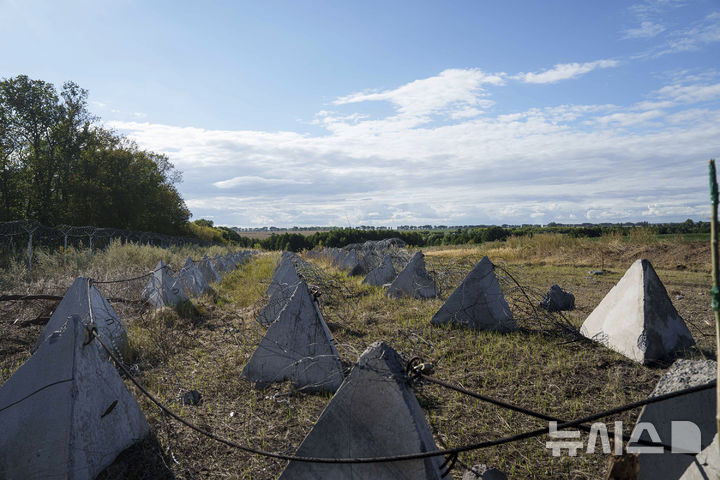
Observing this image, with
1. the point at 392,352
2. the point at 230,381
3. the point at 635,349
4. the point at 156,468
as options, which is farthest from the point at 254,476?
the point at 635,349

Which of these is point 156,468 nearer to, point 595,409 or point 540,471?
point 540,471

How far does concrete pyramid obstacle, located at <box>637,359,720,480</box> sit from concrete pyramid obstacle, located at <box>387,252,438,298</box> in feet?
22.6

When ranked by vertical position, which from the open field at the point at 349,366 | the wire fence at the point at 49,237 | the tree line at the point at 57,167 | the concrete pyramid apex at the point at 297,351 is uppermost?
the tree line at the point at 57,167

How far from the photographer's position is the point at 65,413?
99.0 inches

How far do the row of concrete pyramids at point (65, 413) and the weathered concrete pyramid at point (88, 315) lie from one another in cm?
214

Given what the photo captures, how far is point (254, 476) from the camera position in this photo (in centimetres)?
264

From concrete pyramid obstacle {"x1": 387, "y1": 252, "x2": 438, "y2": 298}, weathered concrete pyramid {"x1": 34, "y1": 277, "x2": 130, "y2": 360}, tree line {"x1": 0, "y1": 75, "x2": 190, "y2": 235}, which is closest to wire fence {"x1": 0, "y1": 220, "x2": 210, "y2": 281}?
tree line {"x1": 0, "y1": 75, "x2": 190, "y2": 235}

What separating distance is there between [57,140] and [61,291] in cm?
2219

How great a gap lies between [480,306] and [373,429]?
4556 millimetres

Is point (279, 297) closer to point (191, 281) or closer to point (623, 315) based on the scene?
point (191, 281)

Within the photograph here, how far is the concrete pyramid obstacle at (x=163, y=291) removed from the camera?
7766 millimetres

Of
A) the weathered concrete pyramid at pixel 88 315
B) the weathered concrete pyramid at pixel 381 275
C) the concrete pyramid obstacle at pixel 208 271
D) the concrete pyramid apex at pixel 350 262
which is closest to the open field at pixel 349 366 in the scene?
the weathered concrete pyramid at pixel 88 315

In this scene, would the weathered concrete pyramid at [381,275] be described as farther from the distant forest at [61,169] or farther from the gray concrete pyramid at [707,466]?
the distant forest at [61,169]

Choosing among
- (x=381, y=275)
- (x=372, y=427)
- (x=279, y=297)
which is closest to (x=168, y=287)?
(x=279, y=297)
